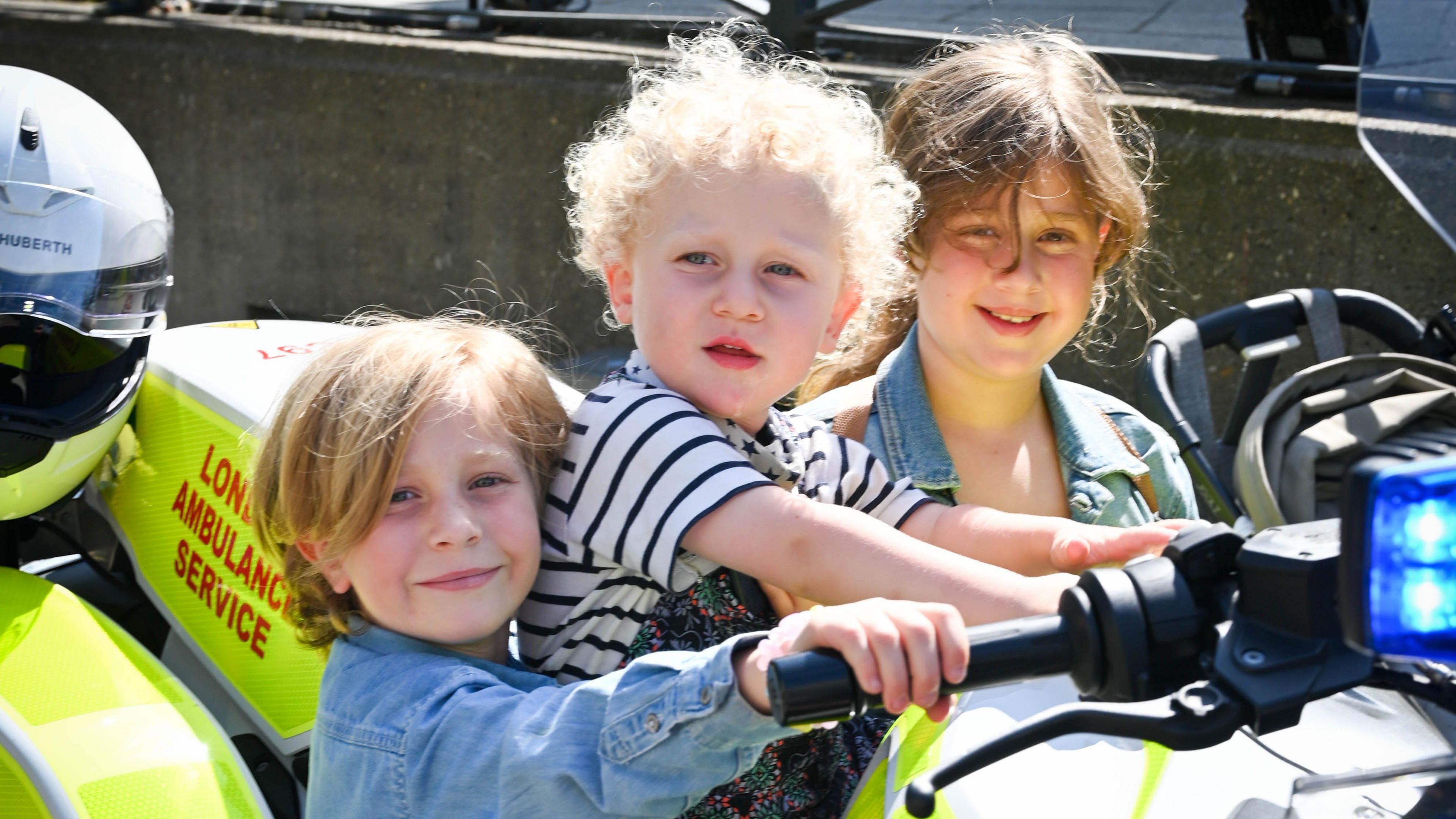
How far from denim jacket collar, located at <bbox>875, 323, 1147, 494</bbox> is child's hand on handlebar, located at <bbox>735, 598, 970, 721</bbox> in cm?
96

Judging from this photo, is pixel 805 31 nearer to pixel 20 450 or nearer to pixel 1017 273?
pixel 1017 273

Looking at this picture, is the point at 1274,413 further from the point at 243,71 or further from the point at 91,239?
the point at 243,71

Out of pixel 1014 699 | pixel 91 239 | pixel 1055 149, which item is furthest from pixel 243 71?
pixel 1014 699

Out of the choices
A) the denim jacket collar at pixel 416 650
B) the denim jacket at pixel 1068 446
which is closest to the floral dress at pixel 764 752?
the denim jacket collar at pixel 416 650

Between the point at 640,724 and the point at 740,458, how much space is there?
36 cm

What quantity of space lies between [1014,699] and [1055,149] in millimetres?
915

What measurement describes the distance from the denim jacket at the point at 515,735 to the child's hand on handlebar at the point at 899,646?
0.10 m

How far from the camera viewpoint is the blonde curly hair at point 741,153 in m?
1.48

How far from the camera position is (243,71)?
16.2ft

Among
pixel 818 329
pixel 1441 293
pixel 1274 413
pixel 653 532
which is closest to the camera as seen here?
pixel 653 532

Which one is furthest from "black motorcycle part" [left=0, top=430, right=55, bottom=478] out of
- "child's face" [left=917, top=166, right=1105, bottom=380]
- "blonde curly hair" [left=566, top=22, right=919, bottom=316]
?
"child's face" [left=917, top=166, right=1105, bottom=380]

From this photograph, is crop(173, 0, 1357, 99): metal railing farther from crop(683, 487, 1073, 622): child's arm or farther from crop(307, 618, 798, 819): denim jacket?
crop(307, 618, 798, 819): denim jacket

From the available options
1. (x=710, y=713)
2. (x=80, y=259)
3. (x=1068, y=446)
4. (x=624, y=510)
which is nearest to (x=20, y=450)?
(x=80, y=259)

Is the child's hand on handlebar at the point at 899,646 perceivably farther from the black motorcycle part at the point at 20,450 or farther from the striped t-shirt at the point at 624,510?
the black motorcycle part at the point at 20,450
